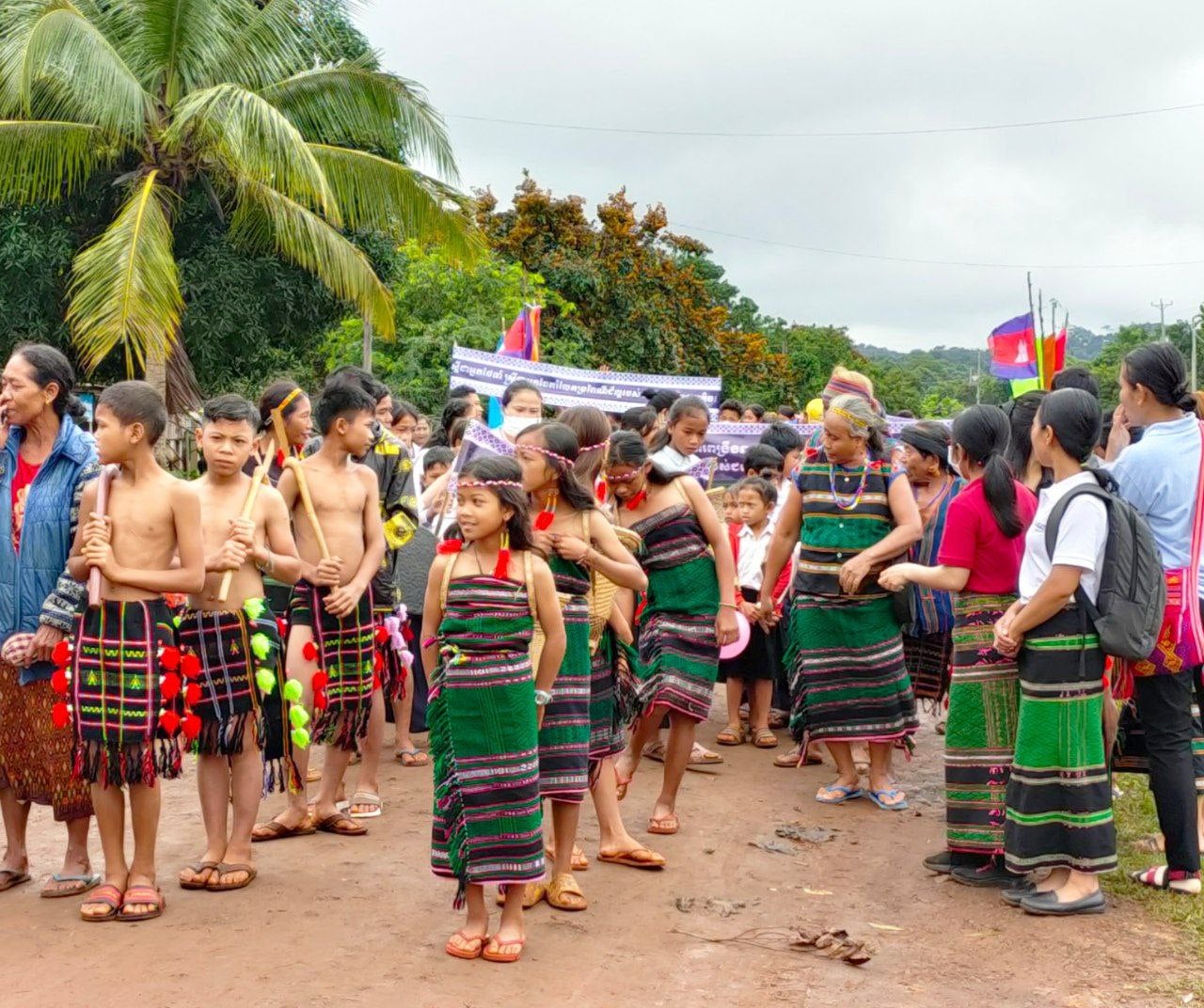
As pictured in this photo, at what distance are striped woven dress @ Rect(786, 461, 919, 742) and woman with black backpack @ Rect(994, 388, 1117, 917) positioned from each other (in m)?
1.48

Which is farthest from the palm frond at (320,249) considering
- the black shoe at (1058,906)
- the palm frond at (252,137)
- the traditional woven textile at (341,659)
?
the black shoe at (1058,906)

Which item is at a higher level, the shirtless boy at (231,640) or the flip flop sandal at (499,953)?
the shirtless boy at (231,640)

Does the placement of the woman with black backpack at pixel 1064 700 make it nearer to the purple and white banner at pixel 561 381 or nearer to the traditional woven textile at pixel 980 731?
the traditional woven textile at pixel 980 731

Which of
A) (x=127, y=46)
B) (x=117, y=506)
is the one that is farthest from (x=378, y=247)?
(x=117, y=506)

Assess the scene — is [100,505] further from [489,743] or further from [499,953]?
[499,953]

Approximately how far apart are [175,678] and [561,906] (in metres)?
1.67

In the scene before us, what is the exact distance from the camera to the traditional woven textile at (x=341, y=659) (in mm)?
5781

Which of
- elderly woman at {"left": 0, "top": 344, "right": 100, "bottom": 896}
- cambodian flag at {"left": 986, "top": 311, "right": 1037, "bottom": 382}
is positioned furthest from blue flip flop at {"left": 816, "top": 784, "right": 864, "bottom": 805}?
cambodian flag at {"left": 986, "top": 311, "right": 1037, "bottom": 382}

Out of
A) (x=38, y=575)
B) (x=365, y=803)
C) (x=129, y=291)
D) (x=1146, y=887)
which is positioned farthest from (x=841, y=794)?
(x=129, y=291)

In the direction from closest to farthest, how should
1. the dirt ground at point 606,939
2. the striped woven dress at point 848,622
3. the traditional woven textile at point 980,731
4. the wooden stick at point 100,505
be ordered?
the dirt ground at point 606,939
the wooden stick at point 100,505
the traditional woven textile at point 980,731
the striped woven dress at point 848,622

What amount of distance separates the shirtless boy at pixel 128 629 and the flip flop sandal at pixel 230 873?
0.29 m

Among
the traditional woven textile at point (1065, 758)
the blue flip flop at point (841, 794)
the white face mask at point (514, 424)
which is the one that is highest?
the white face mask at point (514, 424)

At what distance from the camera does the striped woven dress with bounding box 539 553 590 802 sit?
4914 mm

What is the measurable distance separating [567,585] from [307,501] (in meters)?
1.38
